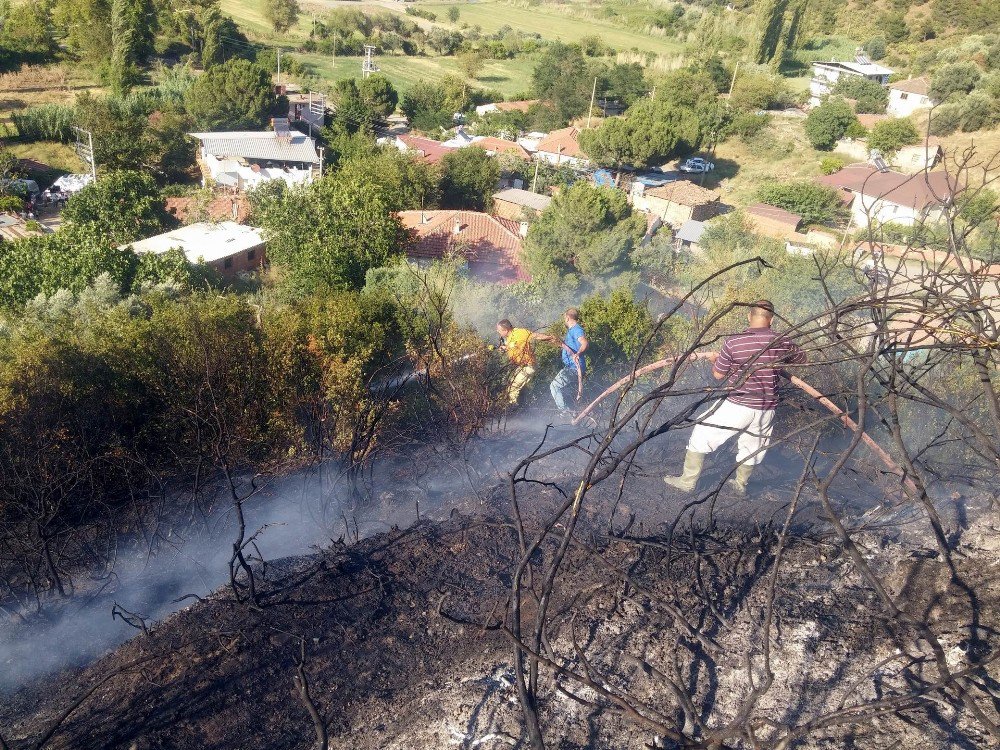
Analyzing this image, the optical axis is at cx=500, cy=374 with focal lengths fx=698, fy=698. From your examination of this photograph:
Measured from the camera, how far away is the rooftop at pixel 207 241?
67.1ft

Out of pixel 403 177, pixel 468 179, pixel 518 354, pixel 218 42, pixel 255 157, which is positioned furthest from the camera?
pixel 218 42

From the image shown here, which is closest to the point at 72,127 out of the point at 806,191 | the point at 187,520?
the point at 806,191

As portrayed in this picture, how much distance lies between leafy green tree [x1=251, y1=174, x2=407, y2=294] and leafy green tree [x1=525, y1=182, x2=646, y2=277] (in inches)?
180

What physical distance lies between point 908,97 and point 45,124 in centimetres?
4731

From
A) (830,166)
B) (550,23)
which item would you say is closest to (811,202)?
(830,166)

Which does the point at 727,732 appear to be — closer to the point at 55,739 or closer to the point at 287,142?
the point at 55,739

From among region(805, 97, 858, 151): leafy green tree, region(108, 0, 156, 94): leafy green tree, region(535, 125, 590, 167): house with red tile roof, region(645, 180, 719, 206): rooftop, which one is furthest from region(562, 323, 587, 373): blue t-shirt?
region(108, 0, 156, 94): leafy green tree

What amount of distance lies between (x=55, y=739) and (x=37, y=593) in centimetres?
121

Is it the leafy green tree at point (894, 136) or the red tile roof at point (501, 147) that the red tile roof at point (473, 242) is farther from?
the leafy green tree at point (894, 136)

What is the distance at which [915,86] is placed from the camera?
134 feet

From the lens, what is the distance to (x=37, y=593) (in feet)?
12.6

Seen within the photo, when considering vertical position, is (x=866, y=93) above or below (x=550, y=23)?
below

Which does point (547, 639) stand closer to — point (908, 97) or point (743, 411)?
point (743, 411)

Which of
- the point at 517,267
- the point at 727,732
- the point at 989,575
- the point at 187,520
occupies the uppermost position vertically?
the point at 727,732
